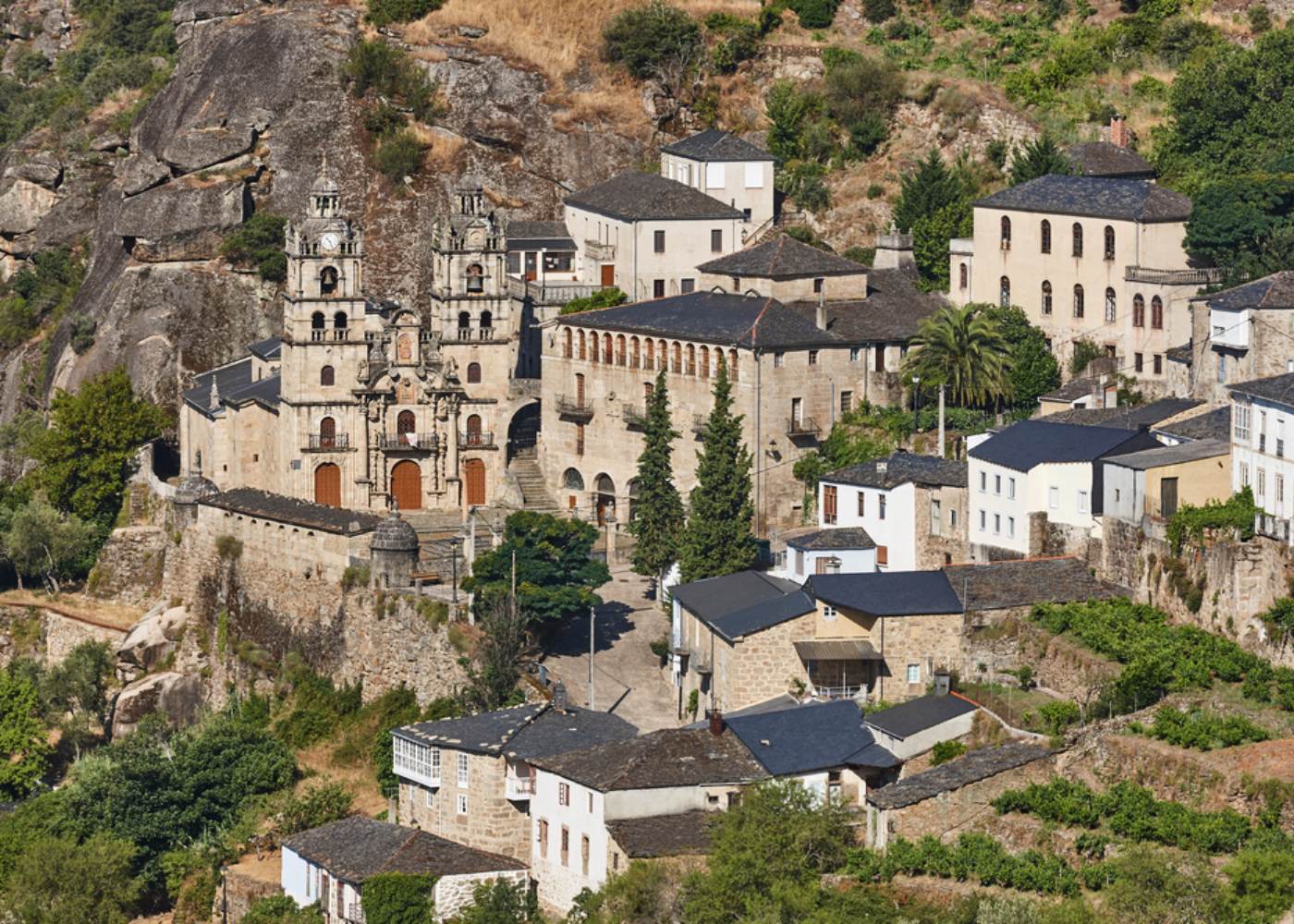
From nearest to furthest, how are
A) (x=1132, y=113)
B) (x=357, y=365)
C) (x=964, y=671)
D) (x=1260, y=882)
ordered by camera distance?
(x=1260, y=882) → (x=964, y=671) → (x=357, y=365) → (x=1132, y=113)

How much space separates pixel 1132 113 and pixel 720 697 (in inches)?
1592

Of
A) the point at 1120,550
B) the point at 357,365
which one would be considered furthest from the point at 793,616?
the point at 357,365

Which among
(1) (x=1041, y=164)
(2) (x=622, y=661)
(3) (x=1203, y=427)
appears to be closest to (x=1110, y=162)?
(1) (x=1041, y=164)

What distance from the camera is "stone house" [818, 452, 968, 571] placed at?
96.1m

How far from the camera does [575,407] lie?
111062 millimetres

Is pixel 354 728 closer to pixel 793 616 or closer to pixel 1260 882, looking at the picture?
pixel 793 616

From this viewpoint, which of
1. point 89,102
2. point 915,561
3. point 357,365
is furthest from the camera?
point 89,102

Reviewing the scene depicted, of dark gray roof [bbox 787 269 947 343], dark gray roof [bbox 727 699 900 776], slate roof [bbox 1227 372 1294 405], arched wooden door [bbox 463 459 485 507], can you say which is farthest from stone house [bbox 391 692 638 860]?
arched wooden door [bbox 463 459 485 507]

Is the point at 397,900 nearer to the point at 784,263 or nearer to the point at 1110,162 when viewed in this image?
the point at 784,263

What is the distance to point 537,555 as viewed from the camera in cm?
9656

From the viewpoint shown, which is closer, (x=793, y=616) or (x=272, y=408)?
(x=793, y=616)

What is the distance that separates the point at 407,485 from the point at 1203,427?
97.6ft

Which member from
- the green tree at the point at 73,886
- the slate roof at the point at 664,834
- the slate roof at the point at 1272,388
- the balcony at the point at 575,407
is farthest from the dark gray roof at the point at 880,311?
the green tree at the point at 73,886

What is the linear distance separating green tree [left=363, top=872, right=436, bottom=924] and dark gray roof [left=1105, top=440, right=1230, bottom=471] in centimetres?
2135
